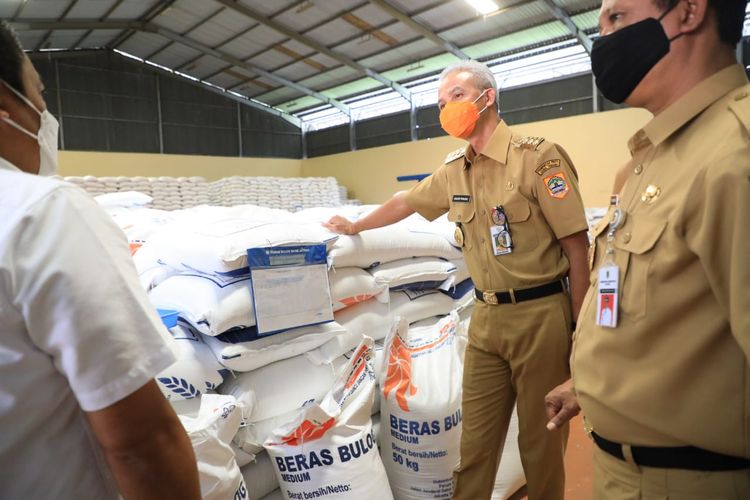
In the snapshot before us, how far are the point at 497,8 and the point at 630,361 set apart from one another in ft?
21.7

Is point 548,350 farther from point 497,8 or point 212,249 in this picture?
point 497,8

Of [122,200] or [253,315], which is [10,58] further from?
[122,200]

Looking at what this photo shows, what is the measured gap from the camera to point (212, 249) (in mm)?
1513

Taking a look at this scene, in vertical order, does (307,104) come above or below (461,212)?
above

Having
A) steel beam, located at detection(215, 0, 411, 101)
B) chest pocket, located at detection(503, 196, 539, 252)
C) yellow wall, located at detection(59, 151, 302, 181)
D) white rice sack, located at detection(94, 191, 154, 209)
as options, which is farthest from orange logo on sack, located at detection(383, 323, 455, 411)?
yellow wall, located at detection(59, 151, 302, 181)

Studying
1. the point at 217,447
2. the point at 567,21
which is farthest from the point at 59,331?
the point at 567,21

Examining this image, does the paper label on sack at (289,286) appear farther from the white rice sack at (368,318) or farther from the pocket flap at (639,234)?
the pocket flap at (639,234)

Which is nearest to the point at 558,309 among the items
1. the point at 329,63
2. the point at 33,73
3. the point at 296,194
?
the point at 33,73

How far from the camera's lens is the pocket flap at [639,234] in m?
0.72

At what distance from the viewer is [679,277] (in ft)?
2.30

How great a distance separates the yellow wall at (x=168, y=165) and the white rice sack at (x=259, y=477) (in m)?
7.67

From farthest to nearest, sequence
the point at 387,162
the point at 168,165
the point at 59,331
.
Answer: the point at 387,162 → the point at 168,165 → the point at 59,331

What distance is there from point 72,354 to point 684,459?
2.81ft

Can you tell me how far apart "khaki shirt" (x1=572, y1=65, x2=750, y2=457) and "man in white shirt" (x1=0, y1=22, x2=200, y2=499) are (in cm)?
68
